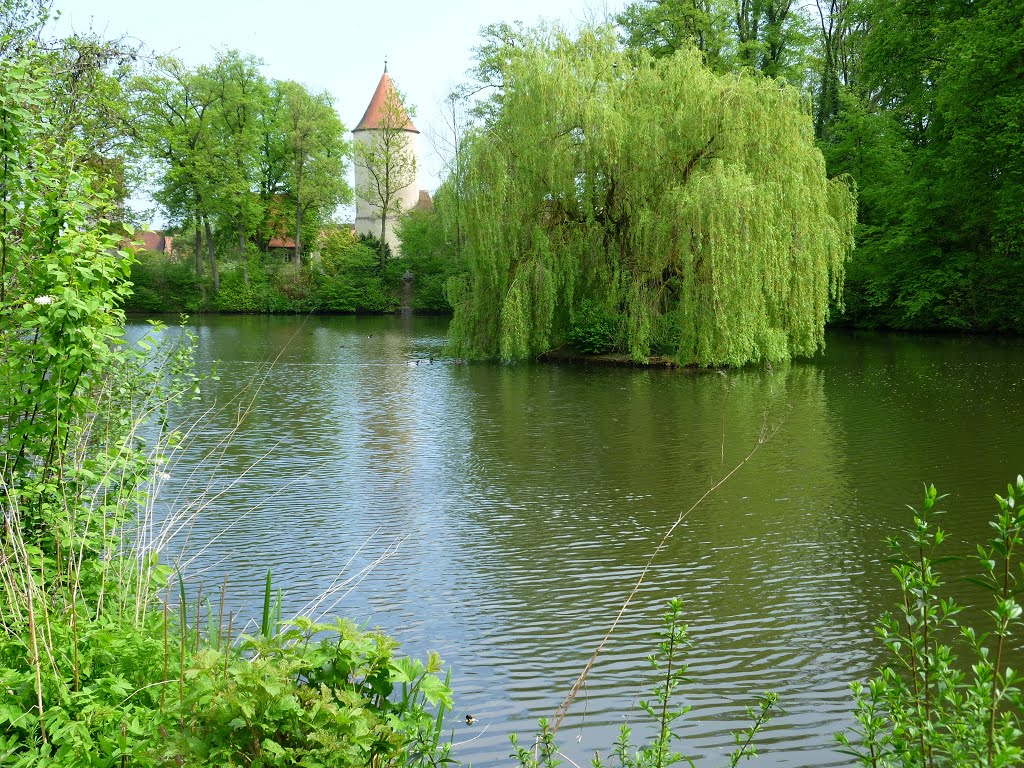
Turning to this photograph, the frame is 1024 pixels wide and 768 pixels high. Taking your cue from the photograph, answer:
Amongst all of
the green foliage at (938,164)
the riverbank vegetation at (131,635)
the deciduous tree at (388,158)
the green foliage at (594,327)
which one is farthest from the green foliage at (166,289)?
the riverbank vegetation at (131,635)

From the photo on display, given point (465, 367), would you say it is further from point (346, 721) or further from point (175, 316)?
point (175, 316)

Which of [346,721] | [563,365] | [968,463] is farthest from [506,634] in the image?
[563,365]

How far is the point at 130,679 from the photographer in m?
3.58

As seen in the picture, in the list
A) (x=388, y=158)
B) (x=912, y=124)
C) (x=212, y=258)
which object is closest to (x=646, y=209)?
(x=912, y=124)

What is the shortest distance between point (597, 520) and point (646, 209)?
38.3 feet

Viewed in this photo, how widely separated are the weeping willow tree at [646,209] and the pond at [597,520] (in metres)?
2.12

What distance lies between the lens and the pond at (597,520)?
5055 millimetres

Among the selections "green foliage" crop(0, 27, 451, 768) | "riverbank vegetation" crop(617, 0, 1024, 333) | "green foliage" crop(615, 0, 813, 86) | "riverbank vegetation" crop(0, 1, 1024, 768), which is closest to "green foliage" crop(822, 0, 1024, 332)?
"riverbank vegetation" crop(617, 0, 1024, 333)

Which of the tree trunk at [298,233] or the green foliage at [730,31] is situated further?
the tree trunk at [298,233]

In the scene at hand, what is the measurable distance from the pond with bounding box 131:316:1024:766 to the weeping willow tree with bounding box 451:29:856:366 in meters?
2.12

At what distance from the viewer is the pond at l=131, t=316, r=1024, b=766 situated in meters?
5.05

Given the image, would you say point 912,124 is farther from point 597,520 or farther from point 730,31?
point 597,520

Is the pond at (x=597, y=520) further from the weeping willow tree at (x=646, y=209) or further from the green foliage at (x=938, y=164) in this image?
the green foliage at (x=938, y=164)

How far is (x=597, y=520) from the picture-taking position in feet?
27.3
